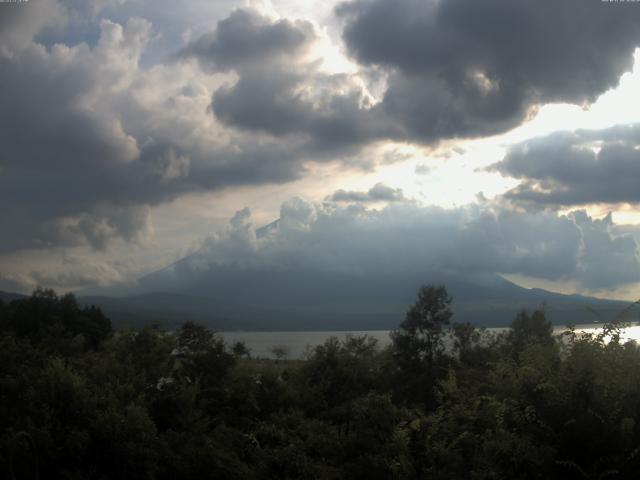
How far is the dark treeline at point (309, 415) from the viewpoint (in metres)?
9.42

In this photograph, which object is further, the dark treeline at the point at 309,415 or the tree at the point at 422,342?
the tree at the point at 422,342

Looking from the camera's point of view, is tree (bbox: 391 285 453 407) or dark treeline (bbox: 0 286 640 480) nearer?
dark treeline (bbox: 0 286 640 480)

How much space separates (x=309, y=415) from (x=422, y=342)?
26.5 metres

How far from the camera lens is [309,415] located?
69.9 ft

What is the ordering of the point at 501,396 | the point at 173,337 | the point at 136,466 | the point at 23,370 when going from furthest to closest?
the point at 173,337, the point at 23,370, the point at 136,466, the point at 501,396

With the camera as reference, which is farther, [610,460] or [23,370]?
[23,370]

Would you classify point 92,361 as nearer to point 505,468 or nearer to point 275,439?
point 275,439

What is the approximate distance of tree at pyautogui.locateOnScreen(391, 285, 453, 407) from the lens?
4178 centimetres

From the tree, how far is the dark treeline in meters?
15.8

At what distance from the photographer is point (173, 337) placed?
26516 millimetres

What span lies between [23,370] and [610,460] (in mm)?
16087

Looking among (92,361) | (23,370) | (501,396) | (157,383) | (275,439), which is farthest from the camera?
(92,361)

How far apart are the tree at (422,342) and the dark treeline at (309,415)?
51.9 feet

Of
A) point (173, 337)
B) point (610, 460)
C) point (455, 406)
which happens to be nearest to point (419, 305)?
point (173, 337)
